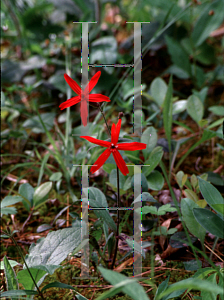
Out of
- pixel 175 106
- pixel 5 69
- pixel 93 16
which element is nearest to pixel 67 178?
pixel 175 106

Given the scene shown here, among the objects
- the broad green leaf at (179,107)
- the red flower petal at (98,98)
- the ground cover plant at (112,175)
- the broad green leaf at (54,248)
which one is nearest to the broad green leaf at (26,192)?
the ground cover plant at (112,175)

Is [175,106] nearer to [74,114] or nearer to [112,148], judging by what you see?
[74,114]

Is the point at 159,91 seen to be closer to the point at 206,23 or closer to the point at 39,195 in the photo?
the point at 206,23

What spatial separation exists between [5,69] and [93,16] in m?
0.71

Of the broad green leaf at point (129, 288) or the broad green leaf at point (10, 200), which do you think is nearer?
the broad green leaf at point (129, 288)

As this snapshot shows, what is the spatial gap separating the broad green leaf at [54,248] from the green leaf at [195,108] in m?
0.74

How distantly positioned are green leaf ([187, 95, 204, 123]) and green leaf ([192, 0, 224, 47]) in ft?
2.17

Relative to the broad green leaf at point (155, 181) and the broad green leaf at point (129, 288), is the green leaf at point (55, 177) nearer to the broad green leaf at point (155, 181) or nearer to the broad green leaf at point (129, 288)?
the broad green leaf at point (155, 181)

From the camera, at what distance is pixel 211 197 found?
0.71m

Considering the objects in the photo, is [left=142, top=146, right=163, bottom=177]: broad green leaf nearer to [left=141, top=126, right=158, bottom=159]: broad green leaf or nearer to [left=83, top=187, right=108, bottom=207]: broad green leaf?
[left=141, top=126, right=158, bottom=159]: broad green leaf

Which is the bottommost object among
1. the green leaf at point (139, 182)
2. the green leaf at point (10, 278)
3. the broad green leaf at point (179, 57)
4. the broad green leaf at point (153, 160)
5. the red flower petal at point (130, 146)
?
the green leaf at point (10, 278)

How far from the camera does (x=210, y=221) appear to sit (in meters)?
0.69

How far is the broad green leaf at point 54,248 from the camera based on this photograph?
27.0 inches

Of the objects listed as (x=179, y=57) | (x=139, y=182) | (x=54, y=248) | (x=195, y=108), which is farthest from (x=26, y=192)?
(x=179, y=57)
